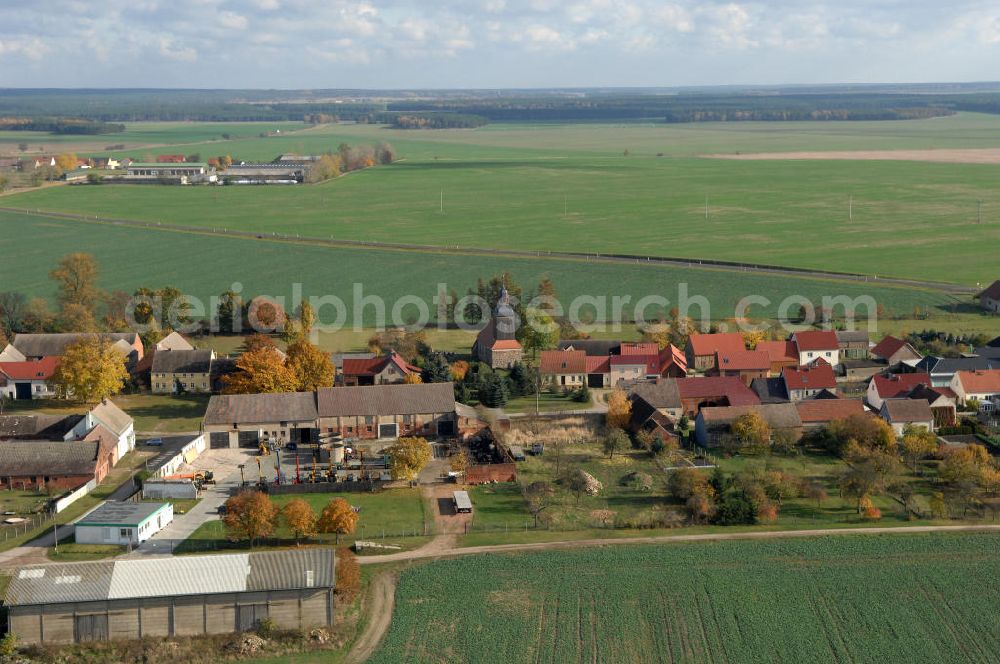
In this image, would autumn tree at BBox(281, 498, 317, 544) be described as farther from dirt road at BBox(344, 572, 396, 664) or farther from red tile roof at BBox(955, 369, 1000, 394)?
red tile roof at BBox(955, 369, 1000, 394)

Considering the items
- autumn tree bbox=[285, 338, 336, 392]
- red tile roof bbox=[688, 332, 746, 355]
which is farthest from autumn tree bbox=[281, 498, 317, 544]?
red tile roof bbox=[688, 332, 746, 355]

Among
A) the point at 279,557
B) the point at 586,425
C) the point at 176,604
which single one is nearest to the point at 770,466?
the point at 586,425

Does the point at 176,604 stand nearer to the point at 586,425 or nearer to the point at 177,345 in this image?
the point at 586,425

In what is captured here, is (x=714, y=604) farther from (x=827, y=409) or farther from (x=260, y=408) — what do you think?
(x=260, y=408)

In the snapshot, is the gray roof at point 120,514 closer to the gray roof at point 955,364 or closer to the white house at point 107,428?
the white house at point 107,428

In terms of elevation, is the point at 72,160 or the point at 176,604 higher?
the point at 72,160

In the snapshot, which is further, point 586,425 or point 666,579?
point 586,425

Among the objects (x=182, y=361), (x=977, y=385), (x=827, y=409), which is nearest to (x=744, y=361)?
(x=827, y=409)

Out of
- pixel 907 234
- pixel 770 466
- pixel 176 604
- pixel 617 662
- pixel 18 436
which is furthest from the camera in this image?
pixel 907 234
